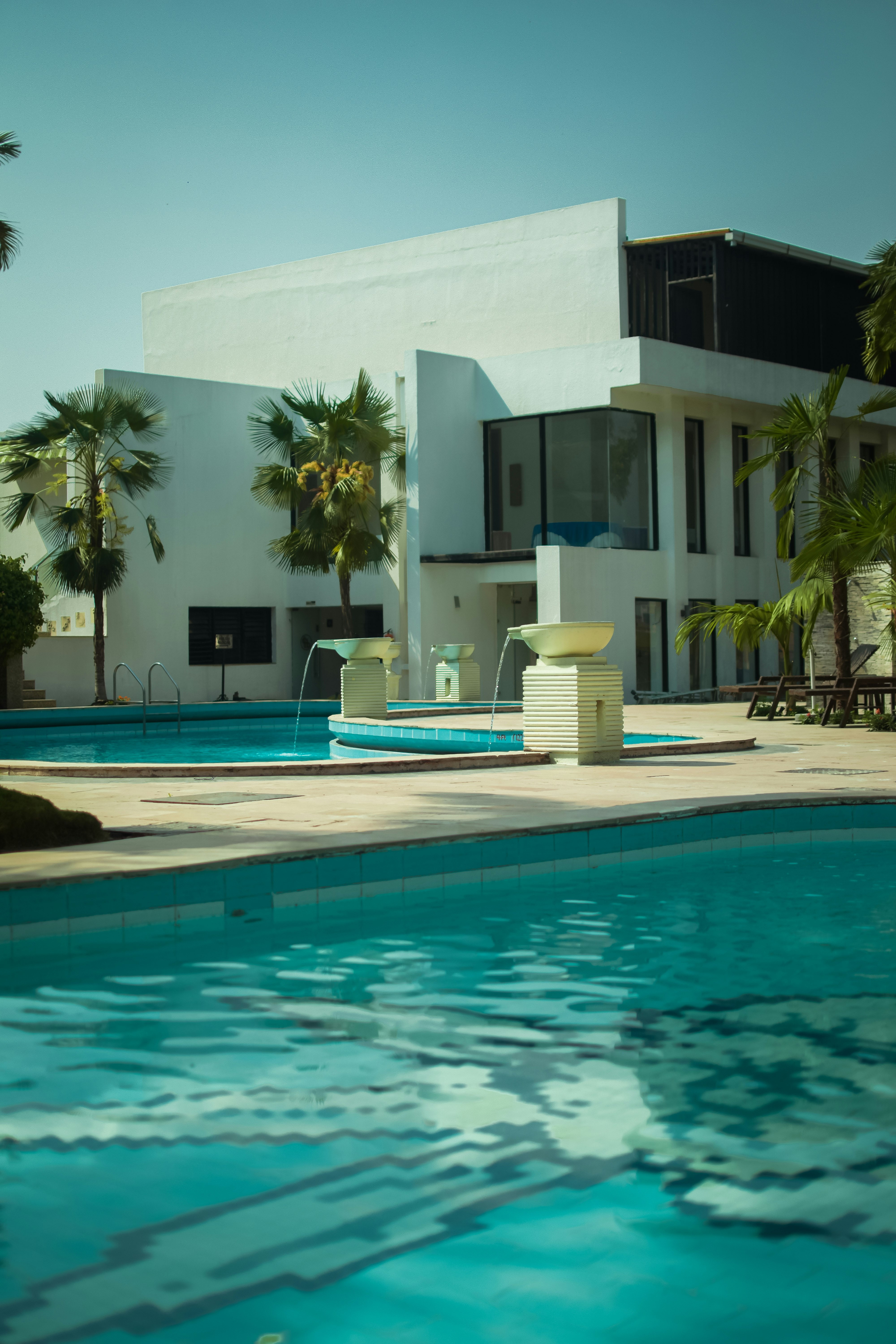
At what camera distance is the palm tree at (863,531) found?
535 inches

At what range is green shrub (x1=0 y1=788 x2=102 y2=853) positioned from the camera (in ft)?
20.2

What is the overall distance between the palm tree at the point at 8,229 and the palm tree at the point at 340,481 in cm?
1304

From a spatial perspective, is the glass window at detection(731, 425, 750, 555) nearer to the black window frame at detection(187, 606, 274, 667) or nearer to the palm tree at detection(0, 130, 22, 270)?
the black window frame at detection(187, 606, 274, 667)

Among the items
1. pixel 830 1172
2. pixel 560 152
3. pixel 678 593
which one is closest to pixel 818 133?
pixel 560 152

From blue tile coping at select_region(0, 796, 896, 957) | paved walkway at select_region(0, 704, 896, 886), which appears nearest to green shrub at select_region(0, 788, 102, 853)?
paved walkway at select_region(0, 704, 896, 886)

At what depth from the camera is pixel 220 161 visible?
17156 mm

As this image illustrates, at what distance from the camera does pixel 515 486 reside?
25.1 m

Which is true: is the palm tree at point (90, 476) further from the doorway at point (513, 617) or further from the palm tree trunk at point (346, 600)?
the doorway at point (513, 617)

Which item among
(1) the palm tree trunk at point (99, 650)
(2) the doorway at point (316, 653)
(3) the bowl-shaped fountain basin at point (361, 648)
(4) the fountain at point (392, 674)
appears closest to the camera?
(3) the bowl-shaped fountain basin at point (361, 648)

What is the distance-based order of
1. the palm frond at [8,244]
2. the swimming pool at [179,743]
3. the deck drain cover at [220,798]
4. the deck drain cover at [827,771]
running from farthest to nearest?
1. the swimming pool at [179,743]
2. the palm frond at [8,244]
3. the deck drain cover at [827,771]
4. the deck drain cover at [220,798]

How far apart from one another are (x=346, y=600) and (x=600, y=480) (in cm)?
557

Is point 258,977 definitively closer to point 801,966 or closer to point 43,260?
point 801,966

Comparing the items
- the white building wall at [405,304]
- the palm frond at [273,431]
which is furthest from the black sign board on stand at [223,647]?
the white building wall at [405,304]

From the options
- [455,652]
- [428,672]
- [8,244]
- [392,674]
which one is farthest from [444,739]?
[428,672]
